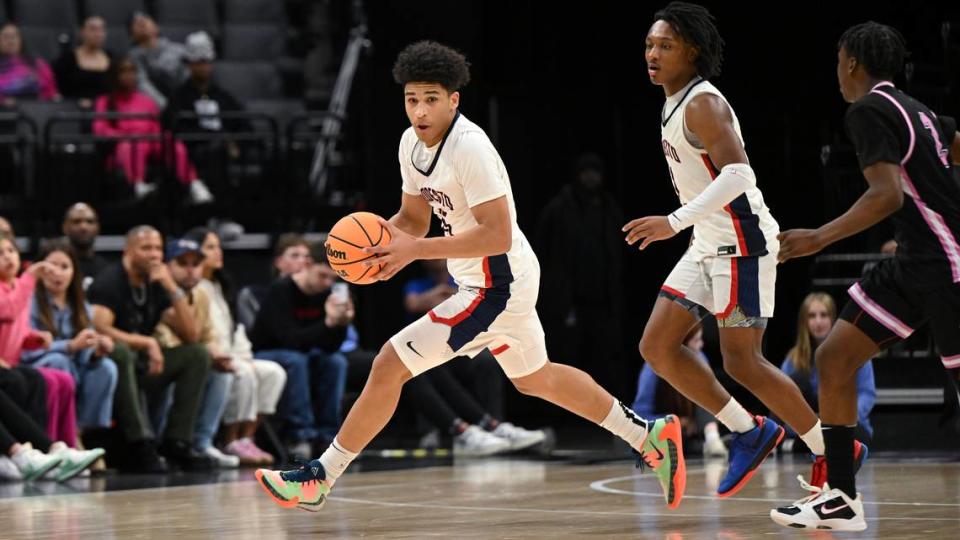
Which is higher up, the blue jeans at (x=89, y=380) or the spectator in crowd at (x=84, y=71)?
the spectator in crowd at (x=84, y=71)

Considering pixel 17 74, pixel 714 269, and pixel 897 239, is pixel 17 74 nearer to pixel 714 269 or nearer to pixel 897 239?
pixel 714 269

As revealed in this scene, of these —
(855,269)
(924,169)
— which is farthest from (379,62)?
(924,169)

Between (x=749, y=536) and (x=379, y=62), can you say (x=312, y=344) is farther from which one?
(x=749, y=536)

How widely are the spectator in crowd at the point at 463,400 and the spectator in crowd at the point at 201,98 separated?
2036 mm

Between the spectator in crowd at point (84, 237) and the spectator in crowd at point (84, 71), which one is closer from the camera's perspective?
the spectator in crowd at point (84, 237)

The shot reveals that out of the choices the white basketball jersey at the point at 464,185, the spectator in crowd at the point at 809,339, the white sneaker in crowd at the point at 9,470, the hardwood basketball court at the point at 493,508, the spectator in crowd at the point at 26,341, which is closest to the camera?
the hardwood basketball court at the point at 493,508

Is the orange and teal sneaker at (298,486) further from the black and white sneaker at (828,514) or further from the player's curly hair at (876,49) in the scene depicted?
the player's curly hair at (876,49)

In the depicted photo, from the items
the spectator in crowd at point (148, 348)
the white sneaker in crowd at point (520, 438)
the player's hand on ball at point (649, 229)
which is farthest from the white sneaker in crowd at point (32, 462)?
the player's hand on ball at point (649, 229)

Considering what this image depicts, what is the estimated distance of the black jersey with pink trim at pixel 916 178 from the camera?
196 inches

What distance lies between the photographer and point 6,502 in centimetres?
692

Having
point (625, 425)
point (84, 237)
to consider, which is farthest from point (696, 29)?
point (84, 237)

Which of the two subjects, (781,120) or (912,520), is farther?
(781,120)

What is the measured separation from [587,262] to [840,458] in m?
6.16

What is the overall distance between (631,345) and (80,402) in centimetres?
474
